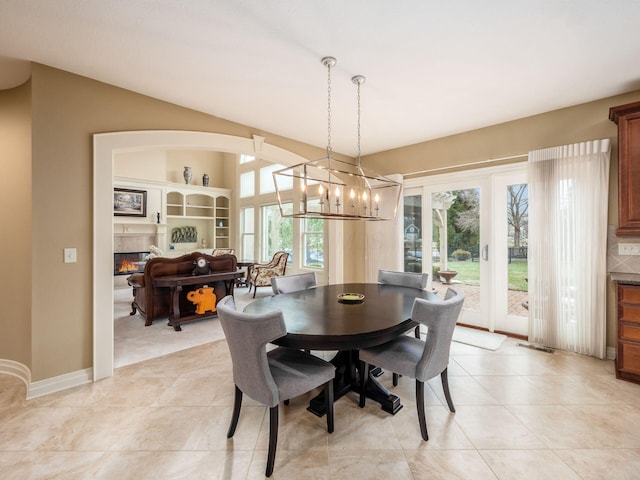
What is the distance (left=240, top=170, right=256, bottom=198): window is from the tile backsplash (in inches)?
285

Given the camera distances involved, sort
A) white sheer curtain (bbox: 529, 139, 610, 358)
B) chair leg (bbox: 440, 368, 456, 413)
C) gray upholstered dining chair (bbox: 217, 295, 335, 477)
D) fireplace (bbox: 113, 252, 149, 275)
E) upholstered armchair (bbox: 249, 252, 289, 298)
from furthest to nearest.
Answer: fireplace (bbox: 113, 252, 149, 275) < upholstered armchair (bbox: 249, 252, 289, 298) < white sheer curtain (bbox: 529, 139, 610, 358) < chair leg (bbox: 440, 368, 456, 413) < gray upholstered dining chair (bbox: 217, 295, 335, 477)

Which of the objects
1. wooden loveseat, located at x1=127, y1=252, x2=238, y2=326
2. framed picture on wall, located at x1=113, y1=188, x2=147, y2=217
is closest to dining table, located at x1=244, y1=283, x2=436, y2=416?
wooden loveseat, located at x1=127, y1=252, x2=238, y2=326

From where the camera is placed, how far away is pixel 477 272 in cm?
Answer: 388

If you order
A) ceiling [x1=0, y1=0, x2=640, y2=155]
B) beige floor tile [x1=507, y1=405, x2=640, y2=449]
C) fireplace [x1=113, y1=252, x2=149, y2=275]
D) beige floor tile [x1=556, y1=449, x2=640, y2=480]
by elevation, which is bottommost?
beige floor tile [x1=556, y1=449, x2=640, y2=480]

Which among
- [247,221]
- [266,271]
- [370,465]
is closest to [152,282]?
[266,271]

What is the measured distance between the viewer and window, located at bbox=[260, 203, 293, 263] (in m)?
7.49

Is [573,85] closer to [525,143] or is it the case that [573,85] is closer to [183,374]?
[525,143]

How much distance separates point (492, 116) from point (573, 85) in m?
0.77

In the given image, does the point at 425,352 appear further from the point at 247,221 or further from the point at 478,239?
the point at 247,221

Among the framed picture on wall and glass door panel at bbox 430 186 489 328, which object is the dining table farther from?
the framed picture on wall

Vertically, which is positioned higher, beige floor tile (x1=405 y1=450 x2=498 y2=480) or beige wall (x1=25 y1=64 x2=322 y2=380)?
beige wall (x1=25 y1=64 x2=322 y2=380)

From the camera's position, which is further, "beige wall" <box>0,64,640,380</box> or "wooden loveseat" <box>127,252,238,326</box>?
"wooden loveseat" <box>127,252,238,326</box>

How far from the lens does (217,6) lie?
174 centimetres

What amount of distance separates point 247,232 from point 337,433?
7268mm
